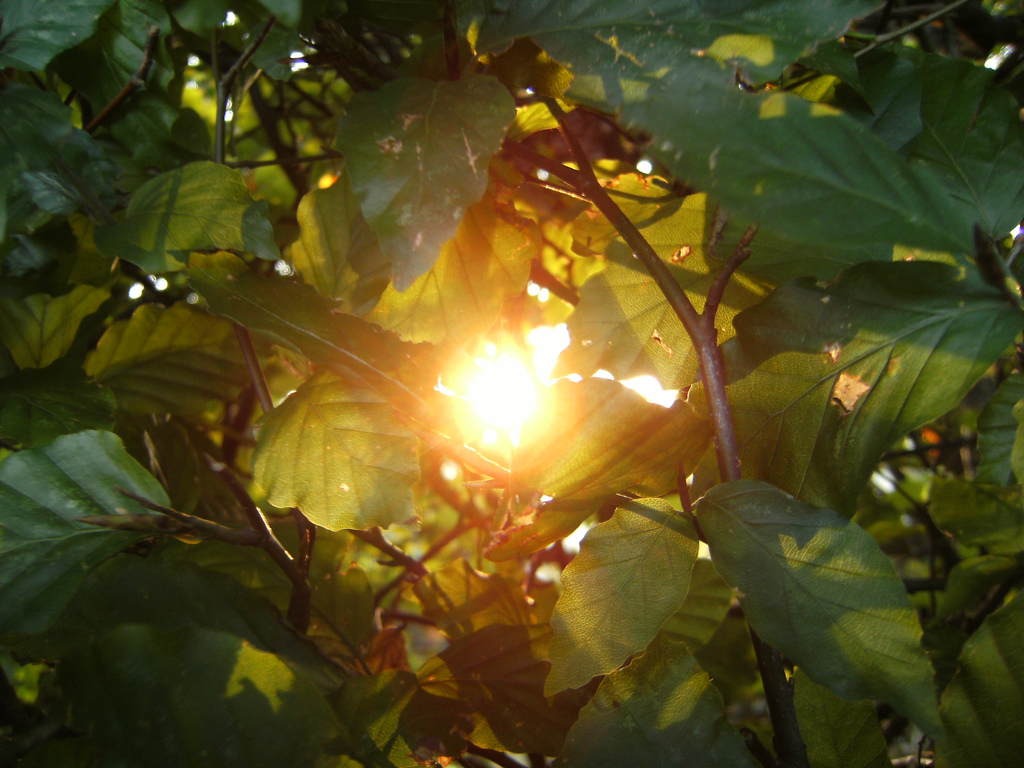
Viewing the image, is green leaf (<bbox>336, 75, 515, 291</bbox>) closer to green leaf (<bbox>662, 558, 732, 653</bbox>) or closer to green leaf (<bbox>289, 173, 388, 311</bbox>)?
green leaf (<bbox>289, 173, 388, 311</bbox>)

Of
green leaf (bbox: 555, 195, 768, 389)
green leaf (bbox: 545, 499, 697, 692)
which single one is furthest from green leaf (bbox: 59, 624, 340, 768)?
green leaf (bbox: 555, 195, 768, 389)

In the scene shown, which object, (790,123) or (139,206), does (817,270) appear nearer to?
(790,123)

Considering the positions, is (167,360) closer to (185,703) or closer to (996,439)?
(185,703)

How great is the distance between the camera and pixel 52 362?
532 millimetres

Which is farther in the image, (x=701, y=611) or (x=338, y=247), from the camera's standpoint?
(x=701, y=611)

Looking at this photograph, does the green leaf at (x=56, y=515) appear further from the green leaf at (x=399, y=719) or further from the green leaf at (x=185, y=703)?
the green leaf at (x=399, y=719)

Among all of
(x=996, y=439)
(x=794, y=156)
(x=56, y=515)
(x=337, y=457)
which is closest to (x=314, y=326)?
(x=337, y=457)

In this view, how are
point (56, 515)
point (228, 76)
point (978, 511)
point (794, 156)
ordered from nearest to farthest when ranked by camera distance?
point (794, 156) → point (56, 515) → point (228, 76) → point (978, 511)

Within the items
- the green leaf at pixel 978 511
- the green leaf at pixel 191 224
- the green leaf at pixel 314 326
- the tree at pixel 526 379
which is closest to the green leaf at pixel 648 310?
the tree at pixel 526 379

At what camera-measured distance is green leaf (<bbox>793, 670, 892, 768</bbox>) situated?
399mm

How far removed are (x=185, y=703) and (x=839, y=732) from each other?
0.40 m

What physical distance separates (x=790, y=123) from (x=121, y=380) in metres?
0.62

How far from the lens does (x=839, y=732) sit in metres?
0.41

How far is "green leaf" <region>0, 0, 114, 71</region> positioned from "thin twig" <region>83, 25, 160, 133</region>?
60 millimetres
